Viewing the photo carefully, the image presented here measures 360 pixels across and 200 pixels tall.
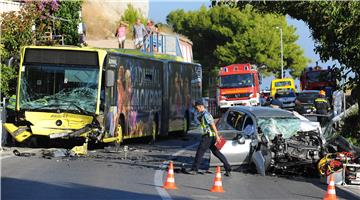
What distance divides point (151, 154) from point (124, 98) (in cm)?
278

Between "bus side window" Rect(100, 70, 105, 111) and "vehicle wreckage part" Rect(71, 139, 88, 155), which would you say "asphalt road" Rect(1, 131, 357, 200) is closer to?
"vehicle wreckage part" Rect(71, 139, 88, 155)

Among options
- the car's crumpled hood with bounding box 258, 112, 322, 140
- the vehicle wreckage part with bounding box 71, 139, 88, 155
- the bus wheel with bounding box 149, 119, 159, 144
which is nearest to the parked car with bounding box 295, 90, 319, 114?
the bus wheel with bounding box 149, 119, 159, 144

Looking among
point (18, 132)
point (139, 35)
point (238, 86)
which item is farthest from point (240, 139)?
point (238, 86)

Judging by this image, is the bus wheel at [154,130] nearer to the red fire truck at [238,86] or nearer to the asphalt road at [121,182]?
the asphalt road at [121,182]

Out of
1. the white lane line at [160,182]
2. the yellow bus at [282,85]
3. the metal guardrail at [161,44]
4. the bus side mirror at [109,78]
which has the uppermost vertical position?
the metal guardrail at [161,44]

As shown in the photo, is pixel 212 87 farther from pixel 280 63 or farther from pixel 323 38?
pixel 323 38

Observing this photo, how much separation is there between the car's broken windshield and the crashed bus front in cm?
569

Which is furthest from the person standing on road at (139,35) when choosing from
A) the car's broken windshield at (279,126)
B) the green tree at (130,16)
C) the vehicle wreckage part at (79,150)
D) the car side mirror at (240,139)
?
the green tree at (130,16)

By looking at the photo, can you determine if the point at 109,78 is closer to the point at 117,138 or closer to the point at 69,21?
the point at 117,138

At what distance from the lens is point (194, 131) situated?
3753cm

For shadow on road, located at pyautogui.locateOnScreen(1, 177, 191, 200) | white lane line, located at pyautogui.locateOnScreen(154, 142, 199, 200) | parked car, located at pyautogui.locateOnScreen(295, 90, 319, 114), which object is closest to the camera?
shadow on road, located at pyautogui.locateOnScreen(1, 177, 191, 200)

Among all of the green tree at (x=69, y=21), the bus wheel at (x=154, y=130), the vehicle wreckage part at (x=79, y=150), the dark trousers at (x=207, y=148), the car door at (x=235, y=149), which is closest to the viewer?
the dark trousers at (x=207, y=148)

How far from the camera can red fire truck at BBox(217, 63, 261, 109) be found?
155ft

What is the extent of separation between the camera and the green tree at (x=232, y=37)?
74594 millimetres
